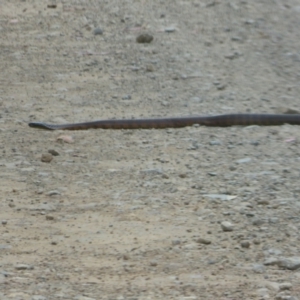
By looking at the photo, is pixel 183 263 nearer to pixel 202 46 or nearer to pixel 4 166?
pixel 4 166

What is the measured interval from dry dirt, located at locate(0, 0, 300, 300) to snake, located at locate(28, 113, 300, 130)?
0.35 feet

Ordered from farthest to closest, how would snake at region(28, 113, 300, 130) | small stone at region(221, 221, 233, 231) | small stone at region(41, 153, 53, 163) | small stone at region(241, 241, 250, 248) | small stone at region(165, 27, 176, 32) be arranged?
small stone at region(165, 27, 176, 32) < snake at region(28, 113, 300, 130) < small stone at region(41, 153, 53, 163) < small stone at region(221, 221, 233, 231) < small stone at region(241, 241, 250, 248)

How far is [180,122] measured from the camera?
20.7 feet

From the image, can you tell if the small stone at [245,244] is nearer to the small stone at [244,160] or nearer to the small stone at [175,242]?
the small stone at [175,242]

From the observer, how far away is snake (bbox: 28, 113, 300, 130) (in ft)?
20.7

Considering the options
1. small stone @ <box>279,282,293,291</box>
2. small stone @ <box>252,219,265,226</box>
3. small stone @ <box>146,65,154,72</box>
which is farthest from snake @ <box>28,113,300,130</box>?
small stone @ <box>279,282,293,291</box>

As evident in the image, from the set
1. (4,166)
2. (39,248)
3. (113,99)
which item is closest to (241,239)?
(39,248)

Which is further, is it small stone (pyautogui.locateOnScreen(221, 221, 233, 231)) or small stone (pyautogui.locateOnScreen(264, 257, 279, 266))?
small stone (pyautogui.locateOnScreen(221, 221, 233, 231))

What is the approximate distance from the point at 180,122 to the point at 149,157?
838mm

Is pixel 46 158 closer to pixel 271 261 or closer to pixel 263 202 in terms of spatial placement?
pixel 263 202

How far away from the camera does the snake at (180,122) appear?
630cm

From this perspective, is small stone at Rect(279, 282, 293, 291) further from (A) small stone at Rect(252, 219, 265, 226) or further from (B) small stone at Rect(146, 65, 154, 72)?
(B) small stone at Rect(146, 65, 154, 72)

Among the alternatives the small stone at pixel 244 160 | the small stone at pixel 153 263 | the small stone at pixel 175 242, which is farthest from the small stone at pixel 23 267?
the small stone at pixel 244 160

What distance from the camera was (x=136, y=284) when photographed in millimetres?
3656
